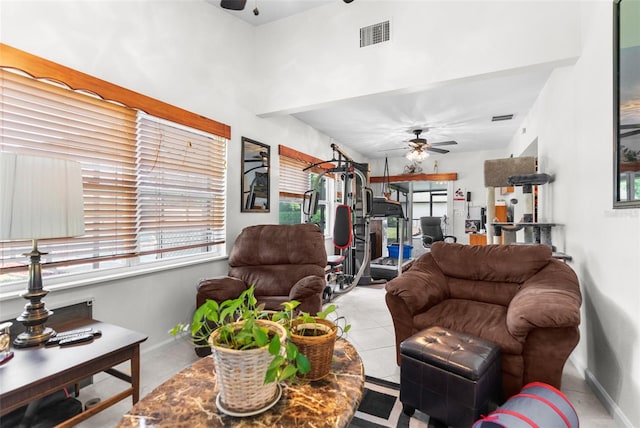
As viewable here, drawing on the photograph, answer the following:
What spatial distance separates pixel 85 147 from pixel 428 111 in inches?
165

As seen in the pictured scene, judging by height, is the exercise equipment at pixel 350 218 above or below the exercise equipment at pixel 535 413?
above

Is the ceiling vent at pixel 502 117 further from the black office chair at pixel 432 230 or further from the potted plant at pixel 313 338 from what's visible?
the potted plant at pixel 313 338

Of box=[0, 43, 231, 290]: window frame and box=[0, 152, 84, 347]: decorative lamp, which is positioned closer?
box=[0, 152, 84, 347]: decorative lamp

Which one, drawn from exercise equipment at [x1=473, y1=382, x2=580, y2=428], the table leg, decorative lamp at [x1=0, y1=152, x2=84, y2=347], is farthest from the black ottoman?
decorative lamp at [x1=0, y1=152, x2=84, y2=347]

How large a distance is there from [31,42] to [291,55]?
2.26 metres

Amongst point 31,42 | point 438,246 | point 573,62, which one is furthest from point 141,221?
point 573,62

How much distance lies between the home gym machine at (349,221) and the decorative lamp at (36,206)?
2620mm

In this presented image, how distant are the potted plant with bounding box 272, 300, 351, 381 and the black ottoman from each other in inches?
29.6

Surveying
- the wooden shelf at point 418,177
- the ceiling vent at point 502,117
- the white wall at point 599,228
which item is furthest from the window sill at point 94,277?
the wooden shelf at point 418,177

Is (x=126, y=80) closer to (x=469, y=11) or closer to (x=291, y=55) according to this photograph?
(x=291, y=55)

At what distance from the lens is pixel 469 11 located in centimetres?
261

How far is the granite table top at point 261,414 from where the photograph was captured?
2.99 feet

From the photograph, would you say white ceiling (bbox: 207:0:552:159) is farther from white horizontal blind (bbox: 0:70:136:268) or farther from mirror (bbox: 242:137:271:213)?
white horizontal blind (bbox: 0:70:136:268)

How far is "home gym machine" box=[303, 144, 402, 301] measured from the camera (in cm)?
369
